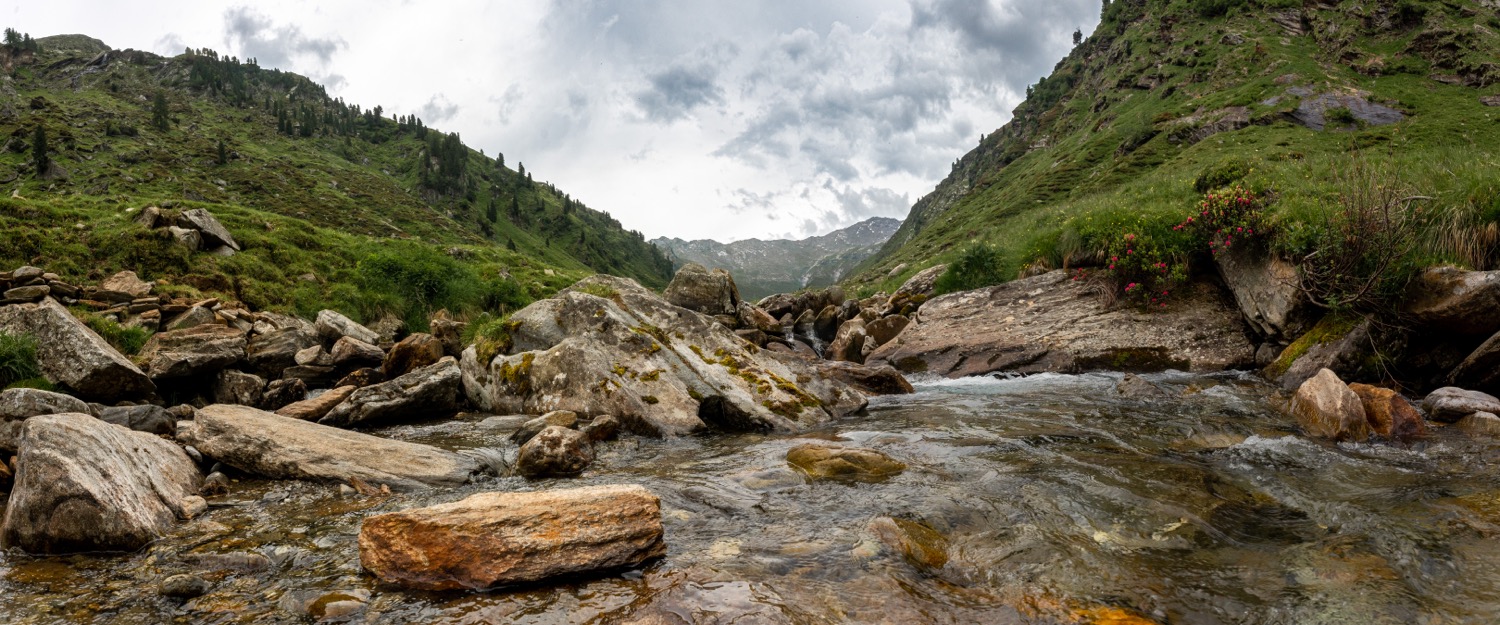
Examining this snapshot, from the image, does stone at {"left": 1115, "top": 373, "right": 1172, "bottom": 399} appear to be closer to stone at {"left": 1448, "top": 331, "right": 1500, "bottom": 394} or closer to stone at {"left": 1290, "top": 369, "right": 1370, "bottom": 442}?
stone at {"left": 1290, "top": 369, "right": 1370, "bottom": 442}

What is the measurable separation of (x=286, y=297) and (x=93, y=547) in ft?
67.3

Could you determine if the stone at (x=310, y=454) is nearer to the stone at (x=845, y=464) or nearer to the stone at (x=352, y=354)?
the stone at (x=845, y=464)

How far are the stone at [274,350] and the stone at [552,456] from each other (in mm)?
→ 9161

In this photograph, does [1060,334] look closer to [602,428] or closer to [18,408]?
[602,428]

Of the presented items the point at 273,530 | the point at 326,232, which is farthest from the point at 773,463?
the point at 326,232

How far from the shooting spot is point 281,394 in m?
12.2

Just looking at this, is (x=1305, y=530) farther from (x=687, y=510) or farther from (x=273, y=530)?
(x=273, y=530)

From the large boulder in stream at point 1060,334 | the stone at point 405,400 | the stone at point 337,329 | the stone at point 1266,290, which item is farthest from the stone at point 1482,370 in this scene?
the stone at point 337,329

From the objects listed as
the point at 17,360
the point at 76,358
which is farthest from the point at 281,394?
the point at 17,360

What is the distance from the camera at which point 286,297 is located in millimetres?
22344

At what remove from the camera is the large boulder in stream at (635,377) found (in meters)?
12.0

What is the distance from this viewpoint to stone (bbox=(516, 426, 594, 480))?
8406 millimetres

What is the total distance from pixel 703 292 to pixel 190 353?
17.2 meters

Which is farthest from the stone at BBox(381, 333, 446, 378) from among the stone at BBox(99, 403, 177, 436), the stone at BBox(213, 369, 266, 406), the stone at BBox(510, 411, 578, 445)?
the stone at BBox(510, 411, 578, 445)
